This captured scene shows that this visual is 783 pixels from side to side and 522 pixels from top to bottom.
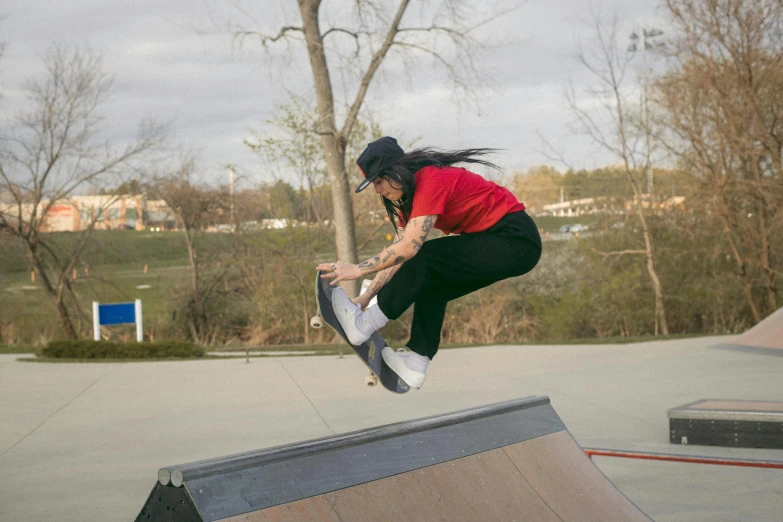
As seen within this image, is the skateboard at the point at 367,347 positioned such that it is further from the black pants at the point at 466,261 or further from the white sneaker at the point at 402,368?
the black pants at the point at 466,261

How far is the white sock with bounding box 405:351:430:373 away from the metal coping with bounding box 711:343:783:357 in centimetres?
975

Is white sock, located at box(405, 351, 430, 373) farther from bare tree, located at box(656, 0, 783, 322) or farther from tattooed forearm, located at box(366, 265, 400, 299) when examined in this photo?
bare tree, located at box(656, 0, 783, 322)

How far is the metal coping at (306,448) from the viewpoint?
2.80 meters

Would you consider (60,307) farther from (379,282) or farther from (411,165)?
(411,165)

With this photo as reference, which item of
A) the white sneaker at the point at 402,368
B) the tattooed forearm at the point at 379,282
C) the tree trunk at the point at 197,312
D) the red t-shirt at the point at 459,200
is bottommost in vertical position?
the tree trunk at the point at 197,312

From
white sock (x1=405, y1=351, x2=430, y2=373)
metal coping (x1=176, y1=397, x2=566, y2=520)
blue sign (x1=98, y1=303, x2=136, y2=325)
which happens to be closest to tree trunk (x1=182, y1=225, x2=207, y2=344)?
blue sign (x1=98, y1=303, x2=136, y2=325)

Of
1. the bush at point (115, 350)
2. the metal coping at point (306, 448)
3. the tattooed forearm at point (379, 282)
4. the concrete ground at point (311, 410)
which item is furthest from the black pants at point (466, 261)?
the bush at point (115, 350)

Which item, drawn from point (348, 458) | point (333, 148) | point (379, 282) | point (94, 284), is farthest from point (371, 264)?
point (94, 284)

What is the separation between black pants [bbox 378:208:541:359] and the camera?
13.6 ft

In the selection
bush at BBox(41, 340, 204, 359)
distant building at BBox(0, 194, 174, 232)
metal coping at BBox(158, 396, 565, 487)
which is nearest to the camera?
metal coping at BBox(158, 396, 565, 487)

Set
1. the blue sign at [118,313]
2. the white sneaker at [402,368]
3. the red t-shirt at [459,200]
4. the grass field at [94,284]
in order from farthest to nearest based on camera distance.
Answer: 1. the grass field at [94,284]
2. the blue sign at [118,313]
3. the white sneaker at [402,368]
4. the red t-shirt at [459,200]

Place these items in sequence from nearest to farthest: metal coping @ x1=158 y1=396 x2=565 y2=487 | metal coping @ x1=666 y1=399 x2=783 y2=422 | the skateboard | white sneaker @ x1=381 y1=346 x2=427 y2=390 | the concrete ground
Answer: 1. metal coping @ x1=158 y1=396 x2=565 y2=487
2. the skateboard
3. white sneaker @ x1=381 y1=346 x2=427 y2=390
4. the concrete ground
5. metal coping @ x1=666 y1=399 x2=783 y2=422

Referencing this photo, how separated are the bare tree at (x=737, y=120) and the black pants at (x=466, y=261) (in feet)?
52.4

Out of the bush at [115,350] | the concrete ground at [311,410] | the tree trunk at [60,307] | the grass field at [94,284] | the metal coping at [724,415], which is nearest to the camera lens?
the concrete ground at [311,410]
